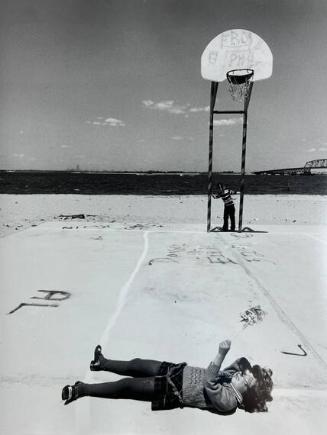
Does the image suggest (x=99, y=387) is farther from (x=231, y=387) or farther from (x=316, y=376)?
(x=316, y=376)

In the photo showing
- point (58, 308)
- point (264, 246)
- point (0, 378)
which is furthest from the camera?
point (264, 246)

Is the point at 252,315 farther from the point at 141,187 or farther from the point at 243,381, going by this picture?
the point at 141,187

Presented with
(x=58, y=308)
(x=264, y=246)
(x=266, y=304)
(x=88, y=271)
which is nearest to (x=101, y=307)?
(x=58, y=308)

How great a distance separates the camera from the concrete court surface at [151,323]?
2.73 meters

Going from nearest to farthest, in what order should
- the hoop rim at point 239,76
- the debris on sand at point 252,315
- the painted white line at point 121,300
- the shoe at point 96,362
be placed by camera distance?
the shoe at point 96,362 → the painted white line at point 121,300 → the debris on sand at point 252,315 → the hoop rim at point 239,76

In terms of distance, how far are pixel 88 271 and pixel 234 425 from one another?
12.6 ft

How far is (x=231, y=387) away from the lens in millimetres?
2795

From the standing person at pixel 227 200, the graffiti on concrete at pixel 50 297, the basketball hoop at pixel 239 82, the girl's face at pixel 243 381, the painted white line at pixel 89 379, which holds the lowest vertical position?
the painted white line at pixel 89 379

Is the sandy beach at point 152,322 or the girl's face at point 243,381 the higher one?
the girl's face at point 243,381

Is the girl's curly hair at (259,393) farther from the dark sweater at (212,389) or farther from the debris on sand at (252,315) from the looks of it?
the debris on sand at (252,315)

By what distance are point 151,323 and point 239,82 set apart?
7072mm

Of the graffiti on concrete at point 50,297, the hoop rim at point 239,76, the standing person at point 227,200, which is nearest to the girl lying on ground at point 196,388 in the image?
the graffiti on concrete at point 50,297

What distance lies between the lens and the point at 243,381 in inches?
110

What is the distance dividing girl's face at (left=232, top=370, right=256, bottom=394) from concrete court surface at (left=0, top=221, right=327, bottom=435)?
193 millimetres
